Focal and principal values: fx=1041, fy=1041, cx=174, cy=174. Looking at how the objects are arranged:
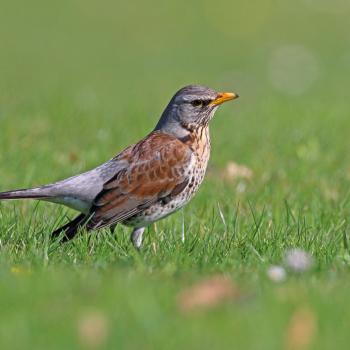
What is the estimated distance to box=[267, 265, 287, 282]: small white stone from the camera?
5.82m

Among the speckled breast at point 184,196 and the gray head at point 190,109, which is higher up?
the gray head at point 190,109

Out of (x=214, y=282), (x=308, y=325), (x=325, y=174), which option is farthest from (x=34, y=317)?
(x=325, y=174)

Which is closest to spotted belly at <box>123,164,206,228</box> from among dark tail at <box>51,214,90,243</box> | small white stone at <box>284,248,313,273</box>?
dark tail at <box>51,214,90,243</box>

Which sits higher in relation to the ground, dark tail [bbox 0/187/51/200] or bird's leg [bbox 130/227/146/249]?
dark tail [bbox 0/187/51/200]

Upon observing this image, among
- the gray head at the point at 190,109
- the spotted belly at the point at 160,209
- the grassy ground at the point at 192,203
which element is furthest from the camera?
the gray head at the point at 190,109

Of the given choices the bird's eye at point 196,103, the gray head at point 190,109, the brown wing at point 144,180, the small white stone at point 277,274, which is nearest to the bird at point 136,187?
the brown wing at point 144,180

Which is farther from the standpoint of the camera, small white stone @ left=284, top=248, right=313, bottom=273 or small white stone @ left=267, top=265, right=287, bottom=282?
small white stone @ left=284, top=248, right=313, bottom=273

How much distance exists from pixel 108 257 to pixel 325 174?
4.63 metres

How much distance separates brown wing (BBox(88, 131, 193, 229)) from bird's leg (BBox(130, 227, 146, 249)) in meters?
0.16

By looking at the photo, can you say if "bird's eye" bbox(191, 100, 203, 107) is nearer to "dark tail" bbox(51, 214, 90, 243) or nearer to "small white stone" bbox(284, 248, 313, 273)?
"dark tail" bbox(51, 214, 90, 243)

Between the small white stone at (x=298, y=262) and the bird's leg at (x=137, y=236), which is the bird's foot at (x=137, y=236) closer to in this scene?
the bird's leg at (x=137, y=236)

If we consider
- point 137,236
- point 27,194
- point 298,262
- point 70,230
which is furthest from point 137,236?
point 298,262

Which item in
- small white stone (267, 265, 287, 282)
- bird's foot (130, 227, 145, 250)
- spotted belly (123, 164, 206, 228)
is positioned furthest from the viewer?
spotted belly (123, 164, 206, 228)

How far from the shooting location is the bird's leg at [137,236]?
7.27 meters
